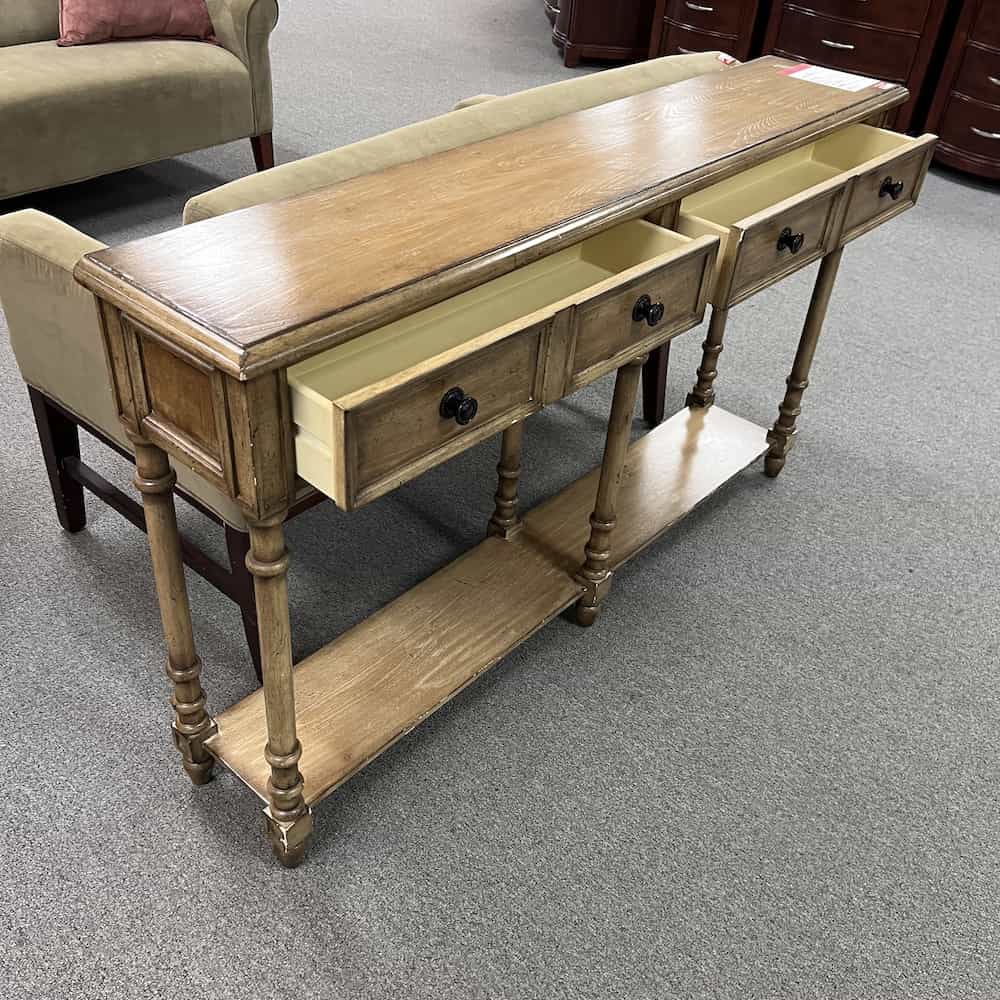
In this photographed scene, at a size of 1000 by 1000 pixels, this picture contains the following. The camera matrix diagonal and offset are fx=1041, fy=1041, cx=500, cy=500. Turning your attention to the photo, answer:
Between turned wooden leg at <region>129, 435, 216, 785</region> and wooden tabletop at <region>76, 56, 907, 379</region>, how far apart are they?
221 millimetres

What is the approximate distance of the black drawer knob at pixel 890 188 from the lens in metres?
1.83

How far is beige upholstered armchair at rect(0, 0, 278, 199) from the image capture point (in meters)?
2.83

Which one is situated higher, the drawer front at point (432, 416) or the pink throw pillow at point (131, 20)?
the drawer front at point (432, 416)

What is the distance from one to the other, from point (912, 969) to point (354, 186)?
4.17 feet

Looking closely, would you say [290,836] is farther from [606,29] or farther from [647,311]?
[606,29]

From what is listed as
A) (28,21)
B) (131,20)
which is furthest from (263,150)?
(28,21)

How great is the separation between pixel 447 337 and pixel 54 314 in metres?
0.63

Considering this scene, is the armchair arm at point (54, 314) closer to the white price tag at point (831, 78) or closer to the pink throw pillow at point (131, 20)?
the white price tag at point (831, 78)

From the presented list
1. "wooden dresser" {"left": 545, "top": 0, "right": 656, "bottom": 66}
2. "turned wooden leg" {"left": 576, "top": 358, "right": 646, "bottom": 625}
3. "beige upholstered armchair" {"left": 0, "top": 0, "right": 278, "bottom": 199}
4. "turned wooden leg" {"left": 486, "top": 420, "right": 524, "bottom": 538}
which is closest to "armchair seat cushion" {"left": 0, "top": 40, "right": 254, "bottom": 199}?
"beige upholstered armchair" {"left": 0, "top": 0, "right": 278, "bottom": 199}

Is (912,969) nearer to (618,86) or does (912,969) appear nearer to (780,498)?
(780,498)

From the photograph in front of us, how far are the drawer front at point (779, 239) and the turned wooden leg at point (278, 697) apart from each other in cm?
79

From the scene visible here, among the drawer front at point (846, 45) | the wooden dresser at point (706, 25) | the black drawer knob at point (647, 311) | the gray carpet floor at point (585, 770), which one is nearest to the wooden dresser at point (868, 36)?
the drawer front at point (846, 45)

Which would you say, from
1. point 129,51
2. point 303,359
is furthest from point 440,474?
point 129,51

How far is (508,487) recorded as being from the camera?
1862 millimetres
